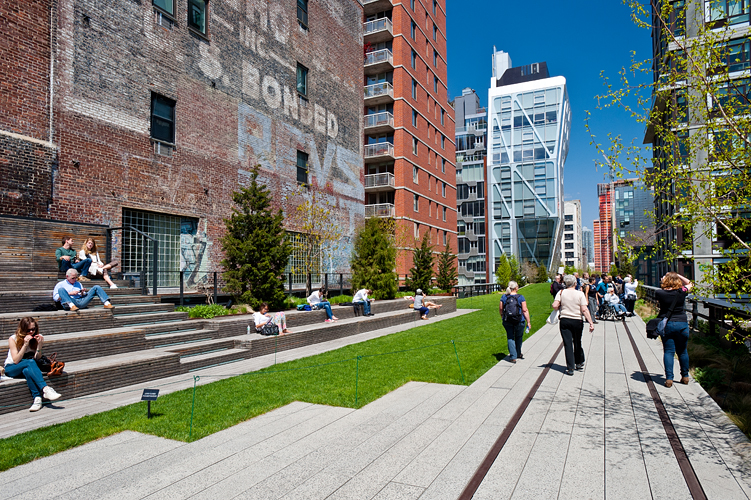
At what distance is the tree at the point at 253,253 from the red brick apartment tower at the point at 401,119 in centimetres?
1917

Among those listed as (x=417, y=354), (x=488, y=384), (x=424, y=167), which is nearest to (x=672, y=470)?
(x=488, y=384)

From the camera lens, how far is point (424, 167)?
42.6m

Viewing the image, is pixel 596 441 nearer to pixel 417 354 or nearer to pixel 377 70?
pixel 417 354

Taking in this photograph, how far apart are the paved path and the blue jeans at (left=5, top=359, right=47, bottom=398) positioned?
88.5 inches

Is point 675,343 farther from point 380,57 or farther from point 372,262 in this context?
point 380,57

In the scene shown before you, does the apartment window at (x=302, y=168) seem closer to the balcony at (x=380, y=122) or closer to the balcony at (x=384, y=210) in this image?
the balcony at (x=384, y=210)

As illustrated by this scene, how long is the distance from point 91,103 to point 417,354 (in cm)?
1214

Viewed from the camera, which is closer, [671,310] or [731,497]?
[731,497]

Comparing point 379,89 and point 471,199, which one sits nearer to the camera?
point 379,89

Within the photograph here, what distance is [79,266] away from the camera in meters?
12.4

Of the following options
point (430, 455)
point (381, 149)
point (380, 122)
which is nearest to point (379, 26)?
point (380, 122)

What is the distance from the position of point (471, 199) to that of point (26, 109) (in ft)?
270

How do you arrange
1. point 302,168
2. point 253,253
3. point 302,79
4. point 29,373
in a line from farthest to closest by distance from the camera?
point 302,79 < point 302,168 < point 253,253 < point 29,373

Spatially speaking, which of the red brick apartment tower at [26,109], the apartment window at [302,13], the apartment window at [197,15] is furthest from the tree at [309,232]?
the red brick apartment tower at [26,109]
